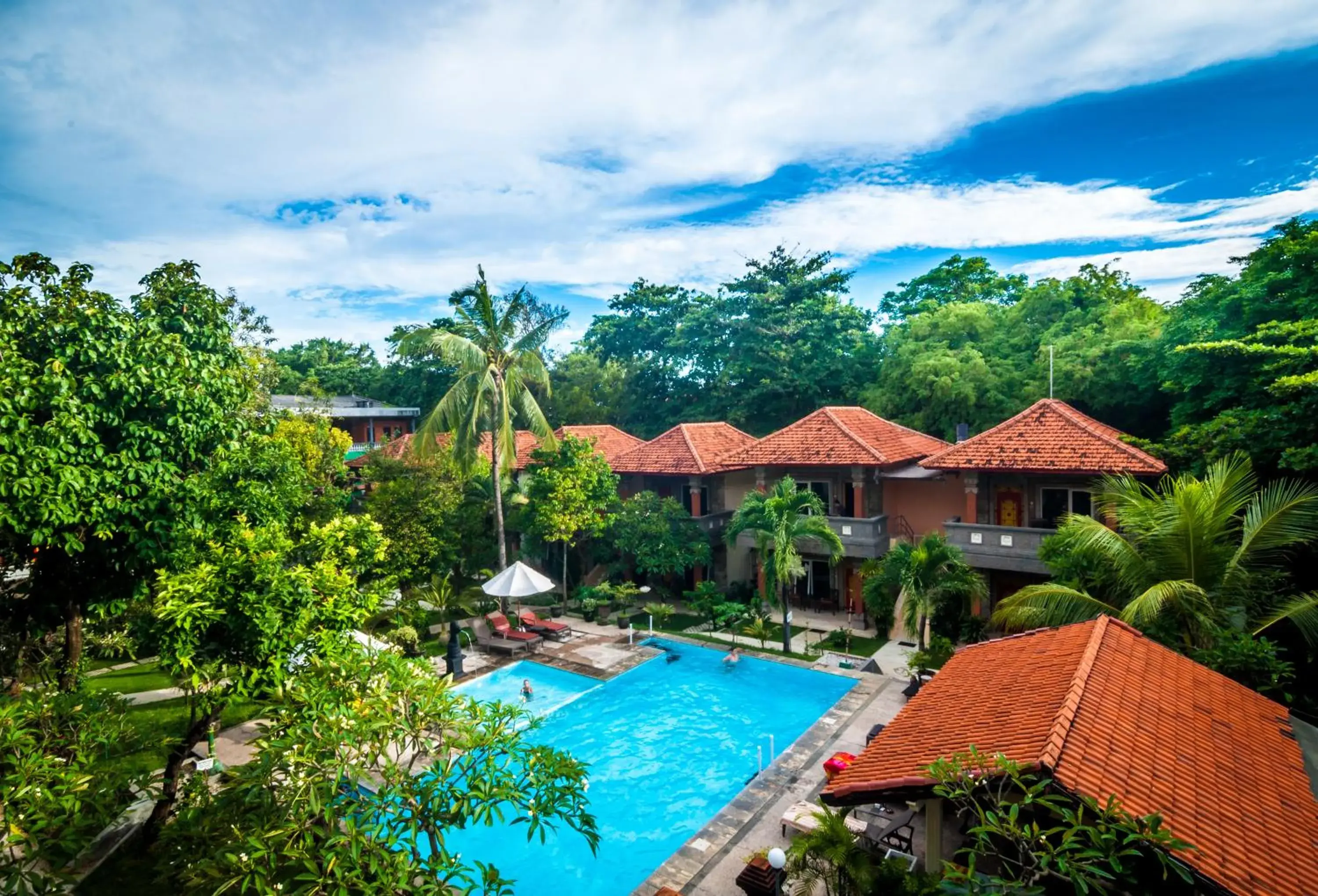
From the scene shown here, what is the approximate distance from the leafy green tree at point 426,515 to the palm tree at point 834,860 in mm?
15555

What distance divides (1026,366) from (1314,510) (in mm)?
15285

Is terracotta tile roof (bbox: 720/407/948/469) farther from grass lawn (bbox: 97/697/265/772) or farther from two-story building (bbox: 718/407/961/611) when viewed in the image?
grass lawn (bbox: 97/697/265/772)

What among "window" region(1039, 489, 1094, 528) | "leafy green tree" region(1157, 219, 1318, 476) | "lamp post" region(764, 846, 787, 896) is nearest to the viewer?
"lamp post" region(764, 846, 787, 896)

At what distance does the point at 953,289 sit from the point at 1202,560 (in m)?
31.5

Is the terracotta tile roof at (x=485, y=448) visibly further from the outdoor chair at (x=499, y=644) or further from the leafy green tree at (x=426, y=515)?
the outdoor chair at (x=499, y=644)

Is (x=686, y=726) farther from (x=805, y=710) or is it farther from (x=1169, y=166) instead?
(x=1169, y=166)

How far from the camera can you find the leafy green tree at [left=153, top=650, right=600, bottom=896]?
4414mm

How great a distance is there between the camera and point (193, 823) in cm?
556

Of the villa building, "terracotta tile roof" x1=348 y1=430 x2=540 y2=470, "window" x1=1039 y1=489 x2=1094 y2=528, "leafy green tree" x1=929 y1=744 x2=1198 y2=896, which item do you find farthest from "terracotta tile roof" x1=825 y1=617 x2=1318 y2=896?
the villa building

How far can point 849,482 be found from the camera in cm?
2241

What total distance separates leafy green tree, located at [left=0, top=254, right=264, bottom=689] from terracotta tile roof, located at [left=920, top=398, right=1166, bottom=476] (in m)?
17.4

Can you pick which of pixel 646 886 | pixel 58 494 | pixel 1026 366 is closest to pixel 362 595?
pixel 58 494

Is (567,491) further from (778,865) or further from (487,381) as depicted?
(778,865)

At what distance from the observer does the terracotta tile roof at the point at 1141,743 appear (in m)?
5.76
